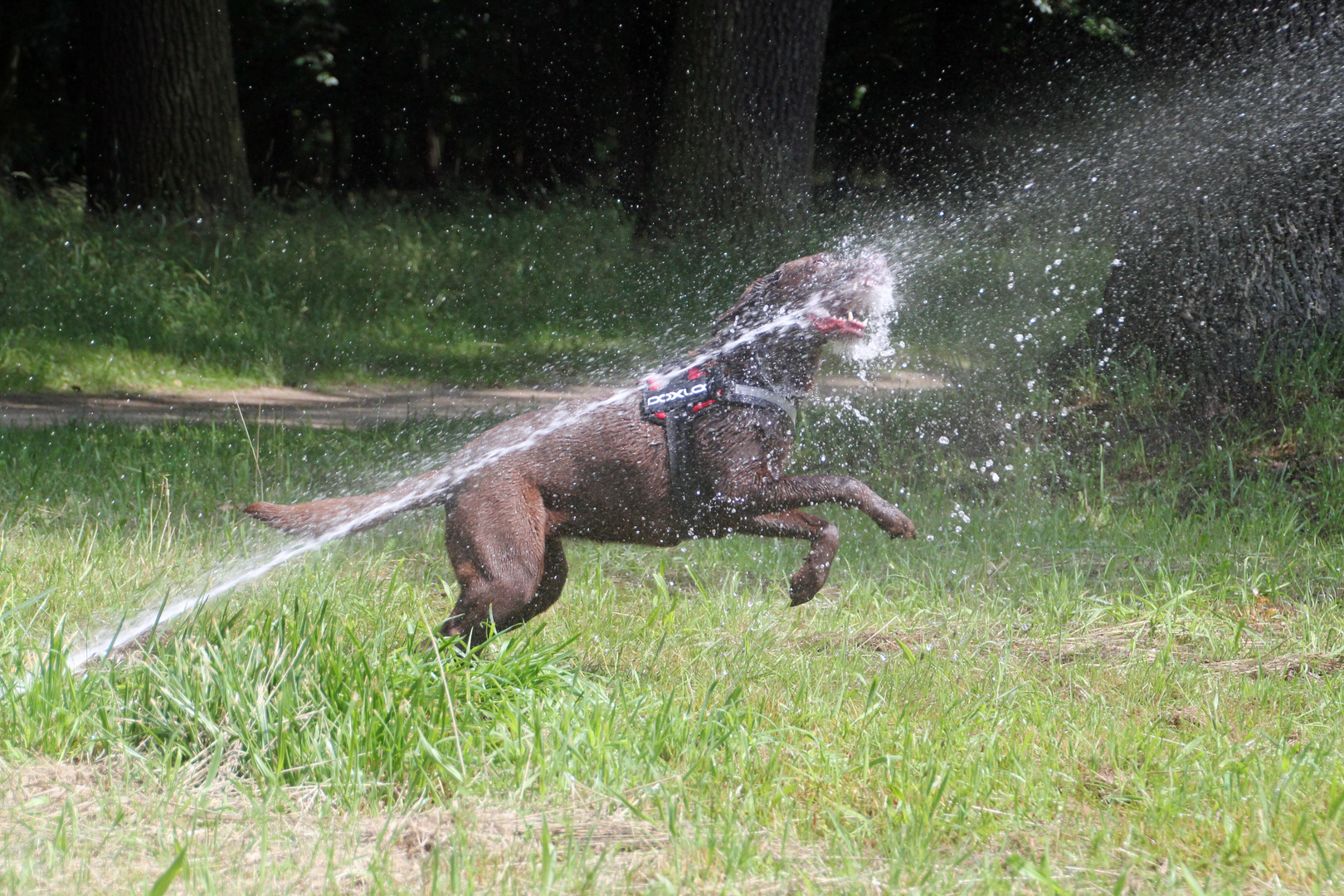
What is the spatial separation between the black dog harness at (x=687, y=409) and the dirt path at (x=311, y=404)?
13.5 ft

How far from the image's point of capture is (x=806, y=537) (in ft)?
12.8

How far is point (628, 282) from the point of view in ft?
39.5

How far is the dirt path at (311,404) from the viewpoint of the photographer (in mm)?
7996

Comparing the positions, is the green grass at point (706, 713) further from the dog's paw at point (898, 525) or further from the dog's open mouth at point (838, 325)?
the dog's open mouth at point (838, 325)

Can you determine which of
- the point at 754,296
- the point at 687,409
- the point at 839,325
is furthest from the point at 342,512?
the point at 839,325

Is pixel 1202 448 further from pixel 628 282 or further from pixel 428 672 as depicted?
pixel 628 282

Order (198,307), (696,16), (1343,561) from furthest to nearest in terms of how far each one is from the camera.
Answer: (696,16) → (198,307) → (1343,561)

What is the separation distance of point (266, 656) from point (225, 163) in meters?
10.3

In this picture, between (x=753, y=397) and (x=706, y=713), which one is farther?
(x=753, y=397)

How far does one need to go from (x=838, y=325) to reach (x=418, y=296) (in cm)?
855

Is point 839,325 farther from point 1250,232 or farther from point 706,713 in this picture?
point 1250,232

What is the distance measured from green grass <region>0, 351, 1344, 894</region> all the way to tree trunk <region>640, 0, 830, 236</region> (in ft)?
22.2

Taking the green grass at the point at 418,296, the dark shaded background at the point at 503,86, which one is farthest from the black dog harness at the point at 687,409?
the dark shaded background at the point at 503,86

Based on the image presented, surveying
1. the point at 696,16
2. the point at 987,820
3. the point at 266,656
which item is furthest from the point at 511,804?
the point at 696,16
